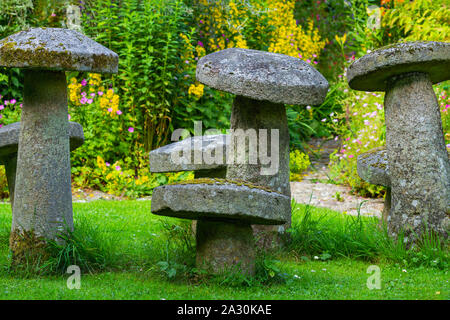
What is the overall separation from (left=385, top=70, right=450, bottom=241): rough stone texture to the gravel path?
203cm

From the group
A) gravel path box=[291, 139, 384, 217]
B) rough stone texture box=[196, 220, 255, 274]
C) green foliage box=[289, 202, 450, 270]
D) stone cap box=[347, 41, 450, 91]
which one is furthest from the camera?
gravel path box=[291, 139, 384, 217]

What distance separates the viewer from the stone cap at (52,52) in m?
4.01

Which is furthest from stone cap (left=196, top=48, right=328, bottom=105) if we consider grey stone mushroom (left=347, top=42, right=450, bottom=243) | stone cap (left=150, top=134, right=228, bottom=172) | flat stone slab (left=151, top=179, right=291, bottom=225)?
stone cap (left=150, top=134, right=228, bottom=172)

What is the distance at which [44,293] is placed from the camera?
381 centimetres

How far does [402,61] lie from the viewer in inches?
185

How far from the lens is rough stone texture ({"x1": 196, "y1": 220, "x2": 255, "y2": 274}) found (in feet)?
13.6

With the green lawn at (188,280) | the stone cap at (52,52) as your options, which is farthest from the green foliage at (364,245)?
the stone cap at (52,52)

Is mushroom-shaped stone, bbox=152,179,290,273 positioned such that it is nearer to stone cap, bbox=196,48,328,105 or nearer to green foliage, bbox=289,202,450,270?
stone cap, bbox=196,48,328,105

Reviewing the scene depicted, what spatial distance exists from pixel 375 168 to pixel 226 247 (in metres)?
1.98

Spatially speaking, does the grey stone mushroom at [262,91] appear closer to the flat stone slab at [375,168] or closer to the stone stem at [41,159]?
the flat stone slab at [375,168]

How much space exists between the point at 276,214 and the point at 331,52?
37.8ft

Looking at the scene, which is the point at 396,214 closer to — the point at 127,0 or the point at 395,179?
the point at 395,179

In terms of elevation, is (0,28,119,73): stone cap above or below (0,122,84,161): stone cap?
above

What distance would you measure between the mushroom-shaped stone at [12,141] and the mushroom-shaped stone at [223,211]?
1.57m
